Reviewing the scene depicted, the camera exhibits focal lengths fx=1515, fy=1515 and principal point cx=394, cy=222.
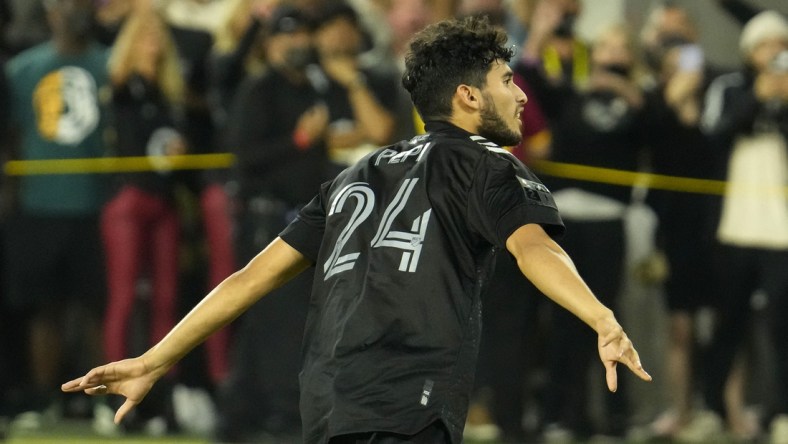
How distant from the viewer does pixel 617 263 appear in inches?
366

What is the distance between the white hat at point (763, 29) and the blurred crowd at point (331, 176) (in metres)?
0.01

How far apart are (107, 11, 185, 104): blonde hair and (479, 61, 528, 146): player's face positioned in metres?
5.90

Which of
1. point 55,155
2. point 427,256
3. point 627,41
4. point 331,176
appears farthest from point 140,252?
point 427,256

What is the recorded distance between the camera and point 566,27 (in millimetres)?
9375

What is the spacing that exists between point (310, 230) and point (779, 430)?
18.5 ft

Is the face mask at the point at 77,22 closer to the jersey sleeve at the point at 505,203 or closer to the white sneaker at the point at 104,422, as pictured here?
the white sneaker at the point at 104,422

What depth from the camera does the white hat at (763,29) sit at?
9.13m

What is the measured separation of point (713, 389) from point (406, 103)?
267cm

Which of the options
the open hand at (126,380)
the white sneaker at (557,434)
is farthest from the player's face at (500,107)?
the white sneaker at (557,434)

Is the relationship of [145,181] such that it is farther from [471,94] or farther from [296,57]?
[471,94]

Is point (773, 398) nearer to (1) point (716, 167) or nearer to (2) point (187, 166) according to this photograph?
(1) point (716, 167)

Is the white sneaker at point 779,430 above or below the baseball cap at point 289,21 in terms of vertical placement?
below

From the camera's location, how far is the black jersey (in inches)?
153

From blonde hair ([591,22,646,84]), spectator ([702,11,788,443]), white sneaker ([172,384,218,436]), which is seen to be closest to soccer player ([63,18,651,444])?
spectator ([702,11,788,443])
